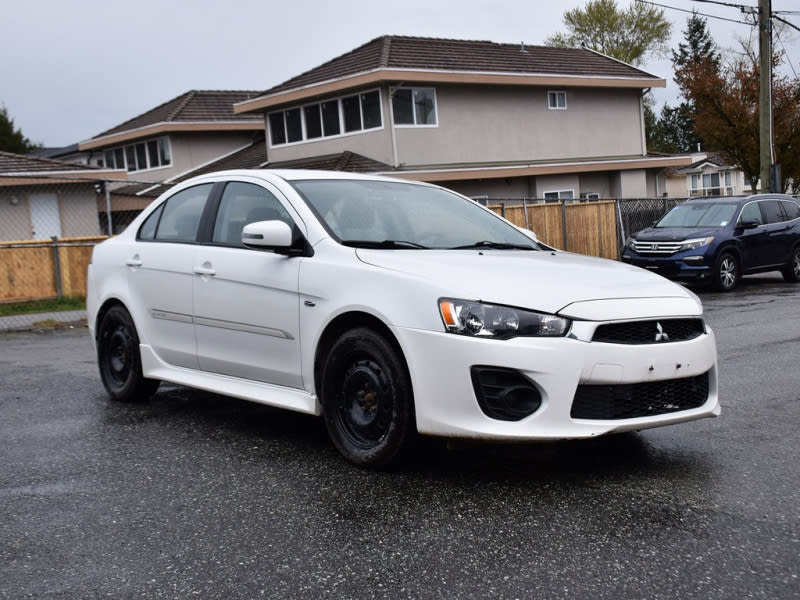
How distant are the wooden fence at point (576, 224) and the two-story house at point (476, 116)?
6.23 meters

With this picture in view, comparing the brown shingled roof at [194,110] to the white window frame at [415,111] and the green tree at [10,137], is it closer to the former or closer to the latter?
the white window frame at [415,111]

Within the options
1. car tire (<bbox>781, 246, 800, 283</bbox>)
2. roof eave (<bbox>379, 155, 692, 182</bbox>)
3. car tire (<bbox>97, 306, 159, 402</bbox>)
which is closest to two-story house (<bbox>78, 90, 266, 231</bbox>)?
roof eave (<bbox>379, 155, 692, 182</bbox>)

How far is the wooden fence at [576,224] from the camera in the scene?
21531 mm

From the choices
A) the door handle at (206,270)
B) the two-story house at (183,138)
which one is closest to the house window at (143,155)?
the two-story house at (183,138)

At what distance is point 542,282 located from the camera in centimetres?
462

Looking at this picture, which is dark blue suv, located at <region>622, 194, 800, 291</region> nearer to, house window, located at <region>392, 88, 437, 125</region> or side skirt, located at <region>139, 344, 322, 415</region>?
house window, located at <region>392, 88, 437, 125</region>

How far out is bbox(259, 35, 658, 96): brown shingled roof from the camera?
28.2m

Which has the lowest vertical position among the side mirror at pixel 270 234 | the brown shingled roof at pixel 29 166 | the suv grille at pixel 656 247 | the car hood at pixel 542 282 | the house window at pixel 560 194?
the suv grille at pixel 656 247

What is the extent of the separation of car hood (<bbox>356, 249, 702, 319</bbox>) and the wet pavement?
88 cm

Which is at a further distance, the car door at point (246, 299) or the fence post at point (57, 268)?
the fence post at point (57, 268)

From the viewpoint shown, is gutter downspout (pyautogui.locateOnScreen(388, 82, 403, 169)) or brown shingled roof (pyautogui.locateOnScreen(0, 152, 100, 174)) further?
gutter downspout (pyautogui.locateOnScreen(388, 82, 403, 169))

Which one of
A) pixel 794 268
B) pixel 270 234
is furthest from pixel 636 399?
pixel 794 268

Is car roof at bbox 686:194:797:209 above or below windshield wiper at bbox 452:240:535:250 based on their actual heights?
above

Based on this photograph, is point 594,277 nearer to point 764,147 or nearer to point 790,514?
point 790,514
